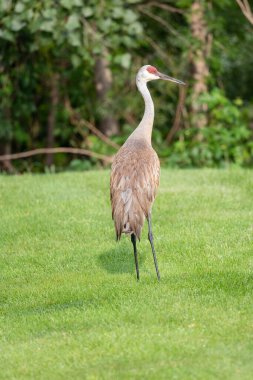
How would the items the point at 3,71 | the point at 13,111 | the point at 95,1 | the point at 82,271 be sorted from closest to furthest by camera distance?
the point at 82,271 → the point at 95,1 → the point at 3,71 → the point at 13,111

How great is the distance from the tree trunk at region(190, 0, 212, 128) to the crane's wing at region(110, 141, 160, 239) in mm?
7417

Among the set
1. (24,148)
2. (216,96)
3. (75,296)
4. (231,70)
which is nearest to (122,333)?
(75,296)

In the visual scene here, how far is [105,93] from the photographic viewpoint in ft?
57.7

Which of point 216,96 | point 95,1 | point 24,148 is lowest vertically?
point 24,148

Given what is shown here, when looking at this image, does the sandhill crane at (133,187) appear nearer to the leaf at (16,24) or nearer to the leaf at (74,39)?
the leaf at (74,39)

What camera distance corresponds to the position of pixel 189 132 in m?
15.6

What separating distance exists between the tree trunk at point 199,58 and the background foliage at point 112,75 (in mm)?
22

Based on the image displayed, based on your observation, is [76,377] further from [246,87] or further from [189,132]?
[246,87]

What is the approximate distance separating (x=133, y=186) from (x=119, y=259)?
1151 mm

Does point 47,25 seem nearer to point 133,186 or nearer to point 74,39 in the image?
point 74,39

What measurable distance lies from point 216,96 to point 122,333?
8684 mm

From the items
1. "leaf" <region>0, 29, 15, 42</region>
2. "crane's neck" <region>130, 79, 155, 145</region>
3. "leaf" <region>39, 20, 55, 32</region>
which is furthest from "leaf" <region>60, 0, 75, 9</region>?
"crane's neck" <region>130, 79, 155, 145</region>

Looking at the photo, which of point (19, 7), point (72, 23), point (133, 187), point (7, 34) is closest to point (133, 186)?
point (133, 187)

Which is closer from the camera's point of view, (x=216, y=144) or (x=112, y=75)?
(x=216, y=144)
